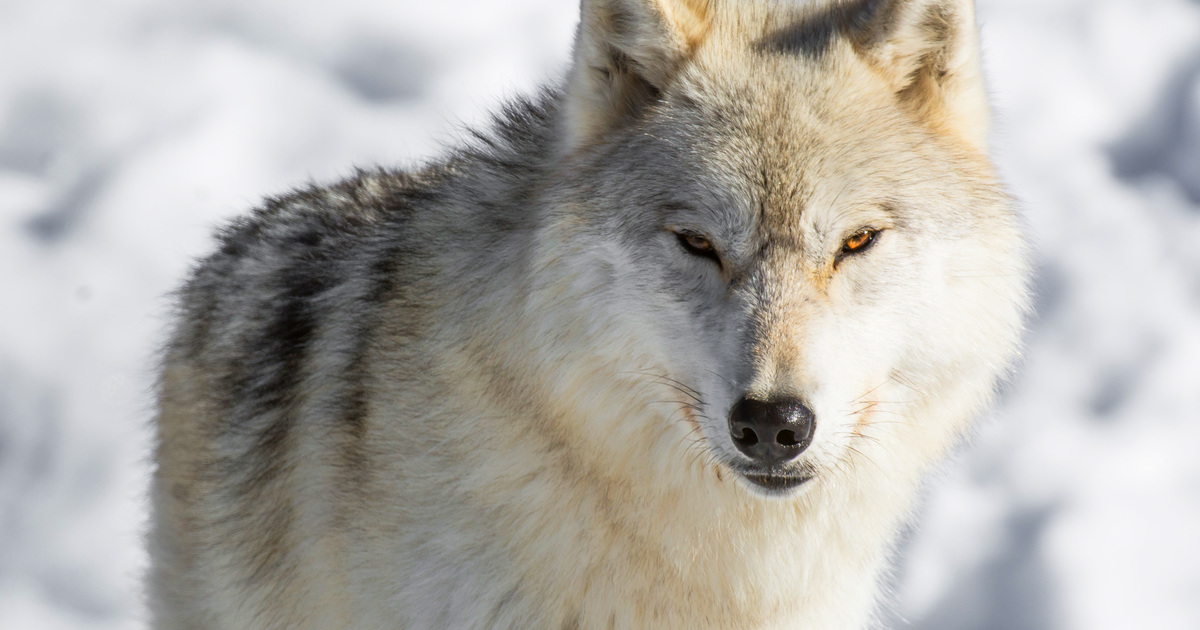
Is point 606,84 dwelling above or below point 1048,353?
above

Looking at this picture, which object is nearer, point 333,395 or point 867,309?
point 867,309

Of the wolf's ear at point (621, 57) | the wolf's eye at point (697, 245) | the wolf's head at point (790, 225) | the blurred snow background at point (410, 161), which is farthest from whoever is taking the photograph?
the blurred snow background at point (410, 161)

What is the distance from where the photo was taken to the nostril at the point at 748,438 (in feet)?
8.22

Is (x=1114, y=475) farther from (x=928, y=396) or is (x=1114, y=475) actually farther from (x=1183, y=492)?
(x=928, y=396)

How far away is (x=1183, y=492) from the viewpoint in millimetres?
5715

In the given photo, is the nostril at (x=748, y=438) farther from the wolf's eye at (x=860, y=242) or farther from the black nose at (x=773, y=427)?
the wolf's eye at (x=860, y=242)

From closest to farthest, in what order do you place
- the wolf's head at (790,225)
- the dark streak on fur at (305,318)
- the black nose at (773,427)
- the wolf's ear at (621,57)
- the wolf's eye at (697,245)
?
1. the black nose at (773,427)
2. the wolf's head at (790,225)
3. the wolf's eye at (697,245)
4. the wolf's ear at (621,57)
5. the dark streak on fur at (305,318)

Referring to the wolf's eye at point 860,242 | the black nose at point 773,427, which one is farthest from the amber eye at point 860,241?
the black nose at point 773,427

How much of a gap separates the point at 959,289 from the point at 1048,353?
3606mm

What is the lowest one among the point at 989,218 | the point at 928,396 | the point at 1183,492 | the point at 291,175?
the point at 1183,492

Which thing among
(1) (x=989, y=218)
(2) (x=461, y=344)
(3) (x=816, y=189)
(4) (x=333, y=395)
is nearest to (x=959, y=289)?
(1) (x=989, y=218)

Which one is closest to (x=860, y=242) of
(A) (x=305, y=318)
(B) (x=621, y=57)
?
(B) (x=621, y=57)

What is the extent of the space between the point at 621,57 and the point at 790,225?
2.33ft

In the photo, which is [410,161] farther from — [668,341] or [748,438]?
[748,438]
